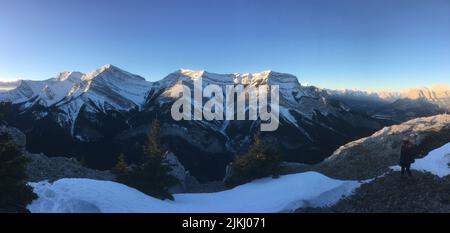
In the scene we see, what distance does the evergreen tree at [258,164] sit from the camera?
130 ft

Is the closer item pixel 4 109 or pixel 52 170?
pixel 4 109

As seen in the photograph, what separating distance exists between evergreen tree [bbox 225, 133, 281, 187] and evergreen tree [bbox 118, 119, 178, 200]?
277 inches

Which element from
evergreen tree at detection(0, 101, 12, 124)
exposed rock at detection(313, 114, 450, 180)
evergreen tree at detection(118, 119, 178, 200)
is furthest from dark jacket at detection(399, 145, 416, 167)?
evergreen tree at detection(0, 101, 12, 124)

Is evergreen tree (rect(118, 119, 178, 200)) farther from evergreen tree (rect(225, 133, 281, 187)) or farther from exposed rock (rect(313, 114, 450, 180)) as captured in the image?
exposed rock (rect(313, 114, 450, 180))

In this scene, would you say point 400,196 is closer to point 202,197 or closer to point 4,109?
point 202,197

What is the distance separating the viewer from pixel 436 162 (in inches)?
1182

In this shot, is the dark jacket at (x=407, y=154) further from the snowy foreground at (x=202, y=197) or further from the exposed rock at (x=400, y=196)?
the snowy foreground at (x=202, y=197)

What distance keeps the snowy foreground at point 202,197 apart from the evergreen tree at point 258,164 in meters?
1.30

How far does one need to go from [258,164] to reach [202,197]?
265 inches

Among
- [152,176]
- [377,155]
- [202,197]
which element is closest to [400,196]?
[377,155]

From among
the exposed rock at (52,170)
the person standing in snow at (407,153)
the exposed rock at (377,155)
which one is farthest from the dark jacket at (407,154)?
the exposed rock at (52,170)
